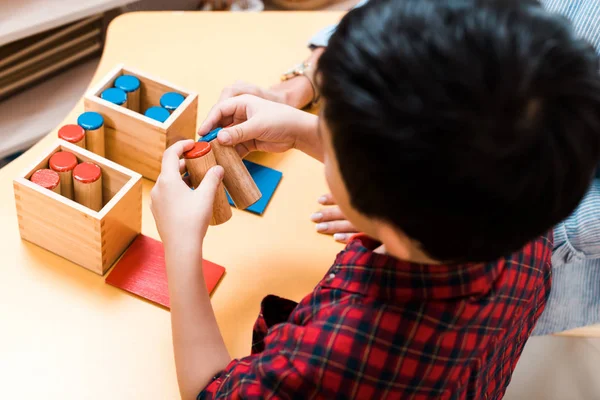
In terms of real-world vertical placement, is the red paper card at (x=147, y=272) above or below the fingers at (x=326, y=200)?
below

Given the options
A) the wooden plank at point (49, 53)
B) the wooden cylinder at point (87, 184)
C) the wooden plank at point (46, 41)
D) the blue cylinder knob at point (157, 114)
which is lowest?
the wooden plank at point (49, 53)

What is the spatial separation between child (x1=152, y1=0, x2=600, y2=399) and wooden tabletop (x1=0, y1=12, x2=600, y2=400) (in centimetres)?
8

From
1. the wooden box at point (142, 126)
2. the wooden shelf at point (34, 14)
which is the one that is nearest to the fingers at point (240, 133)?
the wooden box at point (142, 126)

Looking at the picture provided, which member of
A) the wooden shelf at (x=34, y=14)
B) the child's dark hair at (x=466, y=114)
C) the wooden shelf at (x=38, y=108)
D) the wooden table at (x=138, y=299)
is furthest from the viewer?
the wooden shelf at (x=38, y=108)

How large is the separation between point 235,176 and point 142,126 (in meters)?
0.17

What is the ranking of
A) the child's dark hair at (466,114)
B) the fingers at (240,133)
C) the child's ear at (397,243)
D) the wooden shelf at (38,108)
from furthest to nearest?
the wooden shelf at (38,108) → the fingers at (240,133) → the child's ear at (397,243) → the child's dark hair at (466,114)

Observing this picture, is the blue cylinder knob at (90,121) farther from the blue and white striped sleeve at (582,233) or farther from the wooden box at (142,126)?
the blue and white striped sleeve at (582,233)

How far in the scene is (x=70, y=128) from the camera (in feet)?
2.91

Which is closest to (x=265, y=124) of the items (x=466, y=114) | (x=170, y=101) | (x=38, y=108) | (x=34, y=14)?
(x=170, y=101)

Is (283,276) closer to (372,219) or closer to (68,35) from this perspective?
(372,219)

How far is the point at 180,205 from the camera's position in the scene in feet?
2.56

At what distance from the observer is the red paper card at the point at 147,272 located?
0.83 meters

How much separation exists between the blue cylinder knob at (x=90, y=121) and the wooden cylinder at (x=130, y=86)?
0.06 metres

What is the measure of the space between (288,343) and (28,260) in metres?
0.43
